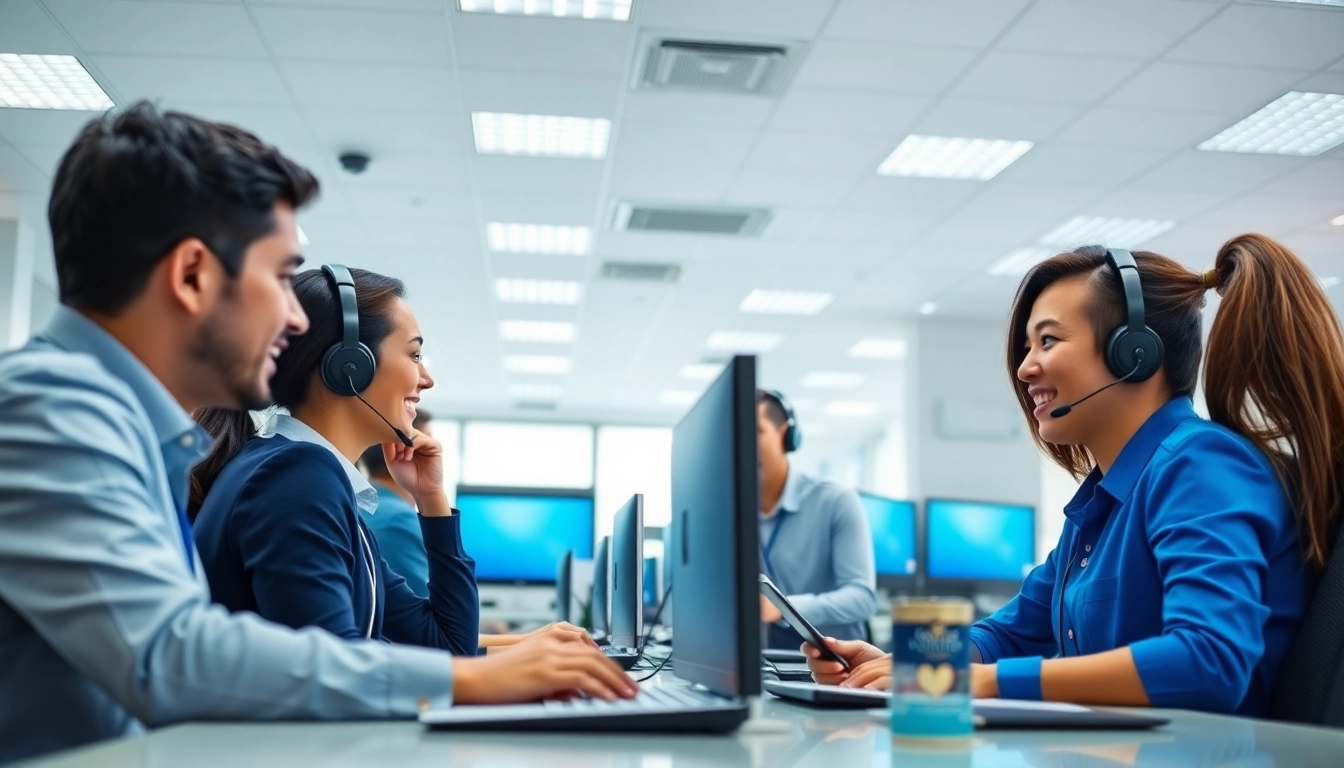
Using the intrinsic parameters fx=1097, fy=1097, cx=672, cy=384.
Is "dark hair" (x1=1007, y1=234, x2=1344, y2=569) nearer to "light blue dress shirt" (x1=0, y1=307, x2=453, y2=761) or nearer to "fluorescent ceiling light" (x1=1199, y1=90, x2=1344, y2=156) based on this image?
"light blue dress shirt" (x1=0, y1=307, x2=453, y2=761)

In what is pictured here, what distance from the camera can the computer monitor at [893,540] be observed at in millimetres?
6312

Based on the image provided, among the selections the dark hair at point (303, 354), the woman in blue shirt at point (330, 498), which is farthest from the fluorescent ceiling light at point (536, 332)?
the dark hair at point (303, 354)

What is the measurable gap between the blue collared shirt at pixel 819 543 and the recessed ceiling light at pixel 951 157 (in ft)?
7.13

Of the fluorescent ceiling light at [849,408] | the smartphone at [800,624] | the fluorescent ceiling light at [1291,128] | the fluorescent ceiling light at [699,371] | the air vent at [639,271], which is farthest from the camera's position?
the fluorescent ceiling light at [849,408]

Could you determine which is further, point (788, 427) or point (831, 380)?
point (831, 380)

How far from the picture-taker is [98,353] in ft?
3.36

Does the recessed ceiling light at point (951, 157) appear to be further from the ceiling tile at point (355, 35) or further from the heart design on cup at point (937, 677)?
the heart design on cup at point (937, 677)

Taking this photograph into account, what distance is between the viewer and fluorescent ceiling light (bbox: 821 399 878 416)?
12.9 m

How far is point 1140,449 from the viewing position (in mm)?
1535

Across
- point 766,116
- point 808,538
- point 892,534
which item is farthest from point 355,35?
point 892,534

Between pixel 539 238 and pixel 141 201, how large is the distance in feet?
18.2

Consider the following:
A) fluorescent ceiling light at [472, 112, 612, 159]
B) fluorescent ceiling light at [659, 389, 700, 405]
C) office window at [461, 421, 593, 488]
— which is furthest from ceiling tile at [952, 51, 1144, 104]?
office window at [461, 421, 593, 488]

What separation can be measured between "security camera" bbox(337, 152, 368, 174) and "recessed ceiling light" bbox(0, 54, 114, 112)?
99cm

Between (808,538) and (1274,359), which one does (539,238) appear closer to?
(808,538)
